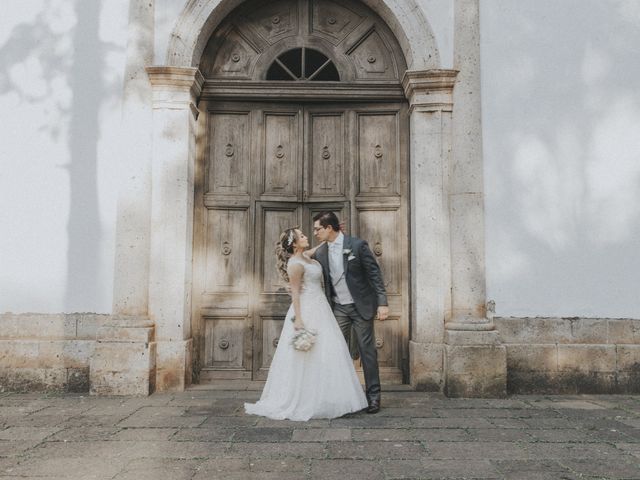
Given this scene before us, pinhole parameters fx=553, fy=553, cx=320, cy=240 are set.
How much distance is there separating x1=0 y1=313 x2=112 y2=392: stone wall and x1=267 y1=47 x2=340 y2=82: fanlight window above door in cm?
340

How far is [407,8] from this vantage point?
6164 mm

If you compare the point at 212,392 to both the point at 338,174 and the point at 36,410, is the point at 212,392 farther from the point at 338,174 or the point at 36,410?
the point at 338,174

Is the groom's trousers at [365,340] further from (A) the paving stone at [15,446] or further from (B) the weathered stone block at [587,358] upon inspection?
(A) the paving stone at [15,446]

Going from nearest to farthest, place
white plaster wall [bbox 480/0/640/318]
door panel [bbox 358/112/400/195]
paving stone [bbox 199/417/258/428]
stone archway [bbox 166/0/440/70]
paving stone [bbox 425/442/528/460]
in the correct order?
1. paving stone [bbox 425/442/528/460]
2. paving stone [bbox 199/417/258/428]
3. white plaster wall [bbox 480/0/640/318]
4. stone archway [bbox 166/0/440/70]
5. door panel [bbox 358/112/400/195]

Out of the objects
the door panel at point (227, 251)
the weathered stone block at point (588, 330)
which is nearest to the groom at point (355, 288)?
the door panel at point (227, 251)

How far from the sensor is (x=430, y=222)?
6020 millimetres

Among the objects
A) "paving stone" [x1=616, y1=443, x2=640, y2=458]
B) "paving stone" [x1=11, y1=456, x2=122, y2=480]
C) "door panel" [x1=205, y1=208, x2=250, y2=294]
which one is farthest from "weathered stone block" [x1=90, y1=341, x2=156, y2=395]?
"paving stone" [x1=616, y1=443, x2=640, y2=458]

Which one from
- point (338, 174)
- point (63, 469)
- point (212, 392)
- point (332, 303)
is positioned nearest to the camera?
point (63, 469)

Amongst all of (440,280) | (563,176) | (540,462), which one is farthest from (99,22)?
(540,462)

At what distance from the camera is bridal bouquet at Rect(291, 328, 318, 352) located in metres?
4.87

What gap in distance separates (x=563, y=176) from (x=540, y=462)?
11.2ft

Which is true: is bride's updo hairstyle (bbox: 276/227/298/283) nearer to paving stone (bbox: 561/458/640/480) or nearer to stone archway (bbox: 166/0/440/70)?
Answer: stone archway (bbox: 166/0/440/70)

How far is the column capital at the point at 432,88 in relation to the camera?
6020 millimetres

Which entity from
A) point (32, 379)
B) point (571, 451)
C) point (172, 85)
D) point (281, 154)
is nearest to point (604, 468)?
point (571, 451)
